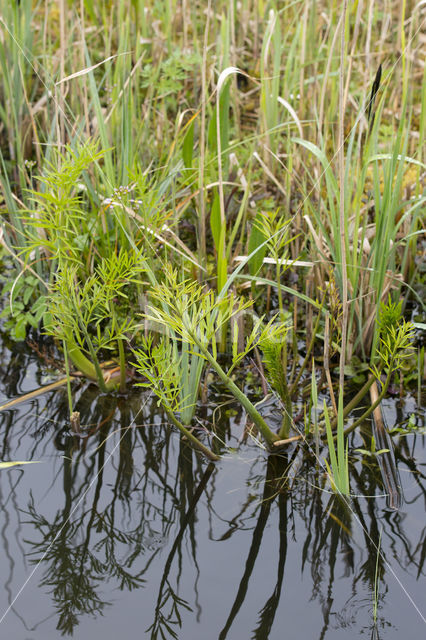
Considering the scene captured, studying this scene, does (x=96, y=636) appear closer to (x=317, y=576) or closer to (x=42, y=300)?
(x=317, y=576)

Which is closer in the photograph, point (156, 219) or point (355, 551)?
point (355, 551)

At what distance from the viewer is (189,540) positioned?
3.76ft

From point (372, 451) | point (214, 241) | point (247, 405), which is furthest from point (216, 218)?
point (372, 451)

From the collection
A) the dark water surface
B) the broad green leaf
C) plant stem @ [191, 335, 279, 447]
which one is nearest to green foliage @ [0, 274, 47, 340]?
the dark water surface

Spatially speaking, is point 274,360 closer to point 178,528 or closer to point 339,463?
point 339,463

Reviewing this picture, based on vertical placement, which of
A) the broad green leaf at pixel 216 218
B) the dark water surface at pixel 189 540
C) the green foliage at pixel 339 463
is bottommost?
the dark water surface at pixel 189 540

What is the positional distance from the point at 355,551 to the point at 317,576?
0.09 metres

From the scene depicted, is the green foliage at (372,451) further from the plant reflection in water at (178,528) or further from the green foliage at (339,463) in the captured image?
the green foliage at (339,463)

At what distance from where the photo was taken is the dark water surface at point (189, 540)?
100 centimetres

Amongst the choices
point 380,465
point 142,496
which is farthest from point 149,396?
point 380,465

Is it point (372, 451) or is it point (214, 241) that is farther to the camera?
point (214, 241)

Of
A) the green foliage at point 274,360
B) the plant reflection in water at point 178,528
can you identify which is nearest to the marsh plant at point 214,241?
the green foliage at point 274,360

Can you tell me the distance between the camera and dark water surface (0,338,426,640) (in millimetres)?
1002

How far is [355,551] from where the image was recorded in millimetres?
1124
